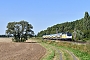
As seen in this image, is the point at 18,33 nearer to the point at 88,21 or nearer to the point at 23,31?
the point at 23,31

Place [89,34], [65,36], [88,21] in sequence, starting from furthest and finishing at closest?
[88,21] < [89,34] < [65,36]

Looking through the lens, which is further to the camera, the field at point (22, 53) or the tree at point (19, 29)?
the tree at point (19, 29)

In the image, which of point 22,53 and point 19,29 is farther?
point 19,29

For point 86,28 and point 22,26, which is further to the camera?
point 86,28

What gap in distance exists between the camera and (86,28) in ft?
371

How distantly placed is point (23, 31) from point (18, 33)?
8.30ft

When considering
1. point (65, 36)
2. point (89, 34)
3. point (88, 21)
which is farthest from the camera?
point (88, 21)

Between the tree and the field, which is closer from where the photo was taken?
the field

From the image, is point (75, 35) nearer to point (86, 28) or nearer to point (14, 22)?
point (86, 28)

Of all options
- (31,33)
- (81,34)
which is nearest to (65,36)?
(81,34)

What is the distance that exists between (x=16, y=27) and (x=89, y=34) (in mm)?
32363

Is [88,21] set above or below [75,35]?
above

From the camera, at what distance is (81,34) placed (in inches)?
4077

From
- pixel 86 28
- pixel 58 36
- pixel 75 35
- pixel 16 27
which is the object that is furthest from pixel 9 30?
pixel 86 28
